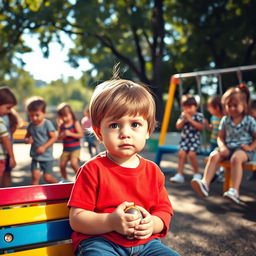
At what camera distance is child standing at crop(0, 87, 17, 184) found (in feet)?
15.0

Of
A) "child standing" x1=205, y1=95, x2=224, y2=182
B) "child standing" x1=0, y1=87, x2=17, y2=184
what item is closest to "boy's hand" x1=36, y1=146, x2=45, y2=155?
"child standing" x1=0, y1=87, x2=17, y2=184

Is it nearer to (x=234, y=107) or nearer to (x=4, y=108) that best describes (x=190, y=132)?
(x=234, y=107)

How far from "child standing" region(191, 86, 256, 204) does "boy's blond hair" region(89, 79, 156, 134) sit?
10.2ft

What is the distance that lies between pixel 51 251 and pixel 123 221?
0.44 m

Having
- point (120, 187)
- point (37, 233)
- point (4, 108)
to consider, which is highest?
point (4, 108)

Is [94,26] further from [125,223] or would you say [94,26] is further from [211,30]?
[125,223]

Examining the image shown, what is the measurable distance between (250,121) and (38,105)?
288 centimetres

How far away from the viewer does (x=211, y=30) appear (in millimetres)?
16250

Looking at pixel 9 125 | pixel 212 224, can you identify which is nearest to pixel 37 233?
pixel 212 224

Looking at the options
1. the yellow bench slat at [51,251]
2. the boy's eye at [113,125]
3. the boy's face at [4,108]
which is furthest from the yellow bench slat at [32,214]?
the boy's face at [4,108]

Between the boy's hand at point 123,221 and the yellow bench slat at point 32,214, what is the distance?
35 cm

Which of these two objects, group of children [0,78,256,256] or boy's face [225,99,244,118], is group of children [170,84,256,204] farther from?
group of children [0,78,256,256]

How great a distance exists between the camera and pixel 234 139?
16.4 ft

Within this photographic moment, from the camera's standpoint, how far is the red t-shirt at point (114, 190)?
1.68 m
